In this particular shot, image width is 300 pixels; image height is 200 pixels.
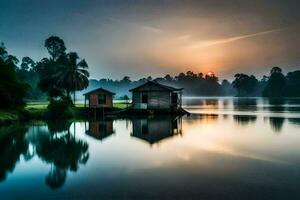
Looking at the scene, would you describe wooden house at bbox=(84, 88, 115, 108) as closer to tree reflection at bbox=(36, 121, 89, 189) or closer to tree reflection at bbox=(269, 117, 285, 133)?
tree reflection at bbox=(36, 121, 89, 189)

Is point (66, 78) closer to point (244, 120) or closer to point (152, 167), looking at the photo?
point (244, 120)

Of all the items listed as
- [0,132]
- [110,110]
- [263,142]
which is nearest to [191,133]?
[263,142]

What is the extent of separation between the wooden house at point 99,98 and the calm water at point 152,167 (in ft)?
98.9

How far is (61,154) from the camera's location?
74.9 ft

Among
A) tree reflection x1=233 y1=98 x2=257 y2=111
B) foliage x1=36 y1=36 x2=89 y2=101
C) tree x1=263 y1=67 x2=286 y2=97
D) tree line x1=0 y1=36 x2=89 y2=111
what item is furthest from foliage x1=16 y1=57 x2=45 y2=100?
tree x1=263 y1=67 x2=286 y2=97

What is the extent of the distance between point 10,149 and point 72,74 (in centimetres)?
4063

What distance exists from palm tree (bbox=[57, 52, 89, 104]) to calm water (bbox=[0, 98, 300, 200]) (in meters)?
34.1

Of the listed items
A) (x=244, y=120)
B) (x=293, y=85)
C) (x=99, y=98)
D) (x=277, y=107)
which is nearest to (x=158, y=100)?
(x=99, y=98)

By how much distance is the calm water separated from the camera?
44.8ft

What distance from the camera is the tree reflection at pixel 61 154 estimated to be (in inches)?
654

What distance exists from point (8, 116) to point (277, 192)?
39.1 m

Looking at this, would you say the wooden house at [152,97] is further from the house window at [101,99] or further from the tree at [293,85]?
the tree at [293,85]

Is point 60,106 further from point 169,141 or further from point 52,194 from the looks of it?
point 52,194

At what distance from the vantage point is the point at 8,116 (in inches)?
1779
